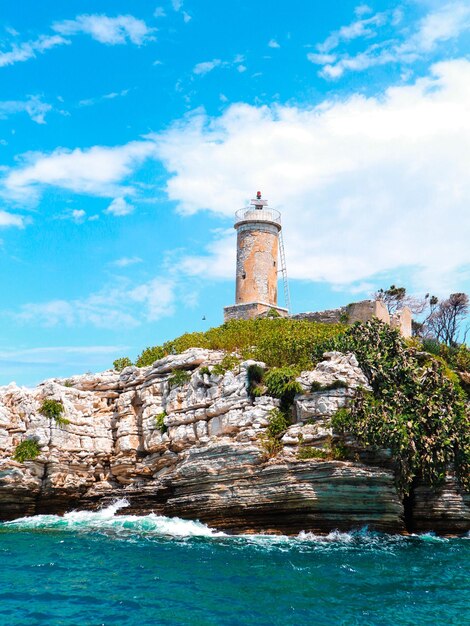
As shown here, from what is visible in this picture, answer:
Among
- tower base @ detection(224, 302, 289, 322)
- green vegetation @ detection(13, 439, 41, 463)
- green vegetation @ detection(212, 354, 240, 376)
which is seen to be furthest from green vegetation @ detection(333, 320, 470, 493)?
tower base @ detection(224, 302, 289, 322)

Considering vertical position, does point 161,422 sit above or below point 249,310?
below

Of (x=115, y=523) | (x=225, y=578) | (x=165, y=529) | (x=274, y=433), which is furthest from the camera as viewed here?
(x=115, y=523)

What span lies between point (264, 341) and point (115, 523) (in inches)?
349

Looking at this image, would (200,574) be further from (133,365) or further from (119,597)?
(133,365)

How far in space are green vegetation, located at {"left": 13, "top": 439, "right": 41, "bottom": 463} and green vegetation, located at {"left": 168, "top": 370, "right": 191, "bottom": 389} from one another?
5.44 m

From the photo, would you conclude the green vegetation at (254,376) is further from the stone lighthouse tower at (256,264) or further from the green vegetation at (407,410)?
the stone lighthouse tower at (256,264)

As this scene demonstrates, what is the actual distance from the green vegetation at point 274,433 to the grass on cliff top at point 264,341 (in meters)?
2.82

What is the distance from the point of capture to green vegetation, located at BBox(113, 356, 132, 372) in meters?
28.8

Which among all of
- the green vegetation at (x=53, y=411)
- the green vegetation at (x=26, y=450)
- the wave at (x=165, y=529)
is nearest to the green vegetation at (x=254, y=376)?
the wave at (x=165, y=529)

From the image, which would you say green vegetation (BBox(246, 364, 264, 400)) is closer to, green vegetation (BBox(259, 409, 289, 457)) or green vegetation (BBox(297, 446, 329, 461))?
green vegetation (BBox(259, 409, 289, 457))

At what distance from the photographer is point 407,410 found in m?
21.6

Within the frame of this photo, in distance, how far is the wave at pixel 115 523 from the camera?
2052cm

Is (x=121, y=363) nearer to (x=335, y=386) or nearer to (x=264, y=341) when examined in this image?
(x=264, y=341)

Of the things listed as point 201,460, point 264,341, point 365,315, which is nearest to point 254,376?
point 264,341
